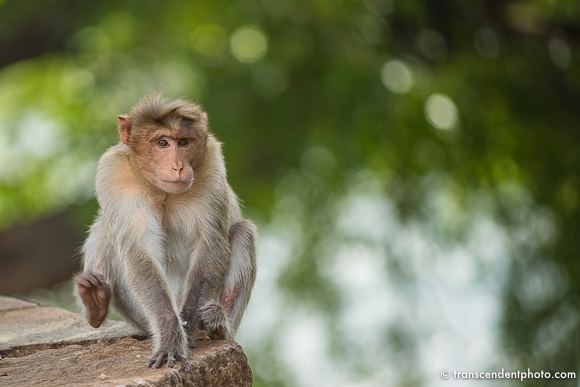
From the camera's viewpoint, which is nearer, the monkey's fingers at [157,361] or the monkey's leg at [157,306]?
the monkey's fingers at [157,361]

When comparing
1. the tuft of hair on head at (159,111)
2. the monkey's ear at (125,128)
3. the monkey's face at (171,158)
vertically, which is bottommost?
the monkey's face at (171,158)

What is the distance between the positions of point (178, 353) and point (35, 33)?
750 centimetres

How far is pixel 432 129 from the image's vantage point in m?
9.40

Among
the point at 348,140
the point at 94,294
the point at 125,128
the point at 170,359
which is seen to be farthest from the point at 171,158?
the point at 348,140

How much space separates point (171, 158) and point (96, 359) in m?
1.44

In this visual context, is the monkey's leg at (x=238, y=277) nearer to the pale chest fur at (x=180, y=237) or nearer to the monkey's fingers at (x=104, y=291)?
the pale chest fur at (x=180, y=237)

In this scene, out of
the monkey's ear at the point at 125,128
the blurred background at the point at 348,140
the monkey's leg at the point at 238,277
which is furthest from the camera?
the blurred background at the point at 348,140

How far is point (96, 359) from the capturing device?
14.9ft

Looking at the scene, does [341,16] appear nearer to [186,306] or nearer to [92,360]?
[186,306]

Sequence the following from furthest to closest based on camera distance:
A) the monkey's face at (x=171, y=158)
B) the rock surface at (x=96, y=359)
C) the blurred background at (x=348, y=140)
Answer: the blurred background at (x=348, y=140)
the monkey's face at (x=171, y=158)
the rock surface at (x=96, y=359)

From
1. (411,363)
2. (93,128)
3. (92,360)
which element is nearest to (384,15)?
(93,128)

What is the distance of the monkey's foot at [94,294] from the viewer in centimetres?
499

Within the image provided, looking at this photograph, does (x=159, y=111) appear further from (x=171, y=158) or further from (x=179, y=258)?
(x=179, y=258)

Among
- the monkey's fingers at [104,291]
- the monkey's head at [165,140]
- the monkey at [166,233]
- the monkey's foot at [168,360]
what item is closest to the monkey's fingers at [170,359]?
the monkey's foot at [168,360]
